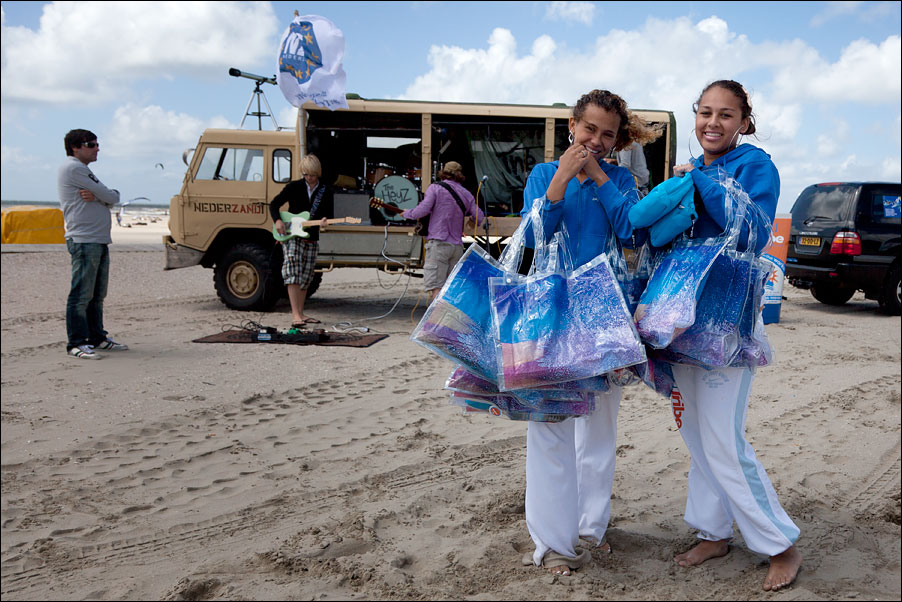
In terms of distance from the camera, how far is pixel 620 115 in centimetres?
268

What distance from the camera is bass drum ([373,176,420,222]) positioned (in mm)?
9805

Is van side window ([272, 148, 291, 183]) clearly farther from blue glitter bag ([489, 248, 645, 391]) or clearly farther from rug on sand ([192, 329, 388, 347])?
blue glitter bag ([489, 248, 645, 391])

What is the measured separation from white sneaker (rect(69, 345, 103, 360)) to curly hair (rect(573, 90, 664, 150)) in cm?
550

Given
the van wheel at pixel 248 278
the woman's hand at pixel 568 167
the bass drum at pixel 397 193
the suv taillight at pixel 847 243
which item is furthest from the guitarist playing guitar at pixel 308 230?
the suv taillight at pixel 847 243

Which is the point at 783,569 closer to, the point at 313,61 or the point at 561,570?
the point at 561,570

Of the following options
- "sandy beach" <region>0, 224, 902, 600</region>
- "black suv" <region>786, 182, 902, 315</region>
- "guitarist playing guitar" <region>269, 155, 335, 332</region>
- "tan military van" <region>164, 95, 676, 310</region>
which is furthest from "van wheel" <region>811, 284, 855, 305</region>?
"guitarist playing guitar" <region>269, 155, 335, 332</region>

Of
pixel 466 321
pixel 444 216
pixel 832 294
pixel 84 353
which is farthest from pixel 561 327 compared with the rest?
pixel 832 294

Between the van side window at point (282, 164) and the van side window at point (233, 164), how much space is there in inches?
7.8

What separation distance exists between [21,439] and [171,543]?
1872 millimetres

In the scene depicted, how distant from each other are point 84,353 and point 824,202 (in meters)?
9.97

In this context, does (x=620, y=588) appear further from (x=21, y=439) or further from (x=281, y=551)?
(x=21, y=439)

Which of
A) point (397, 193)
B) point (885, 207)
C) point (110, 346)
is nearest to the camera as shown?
Result: point (110, 346)

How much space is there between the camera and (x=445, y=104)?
9.81 meters

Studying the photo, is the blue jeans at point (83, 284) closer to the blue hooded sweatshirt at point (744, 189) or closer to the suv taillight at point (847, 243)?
the blue hooded sweatshirt at point (744, 189)
